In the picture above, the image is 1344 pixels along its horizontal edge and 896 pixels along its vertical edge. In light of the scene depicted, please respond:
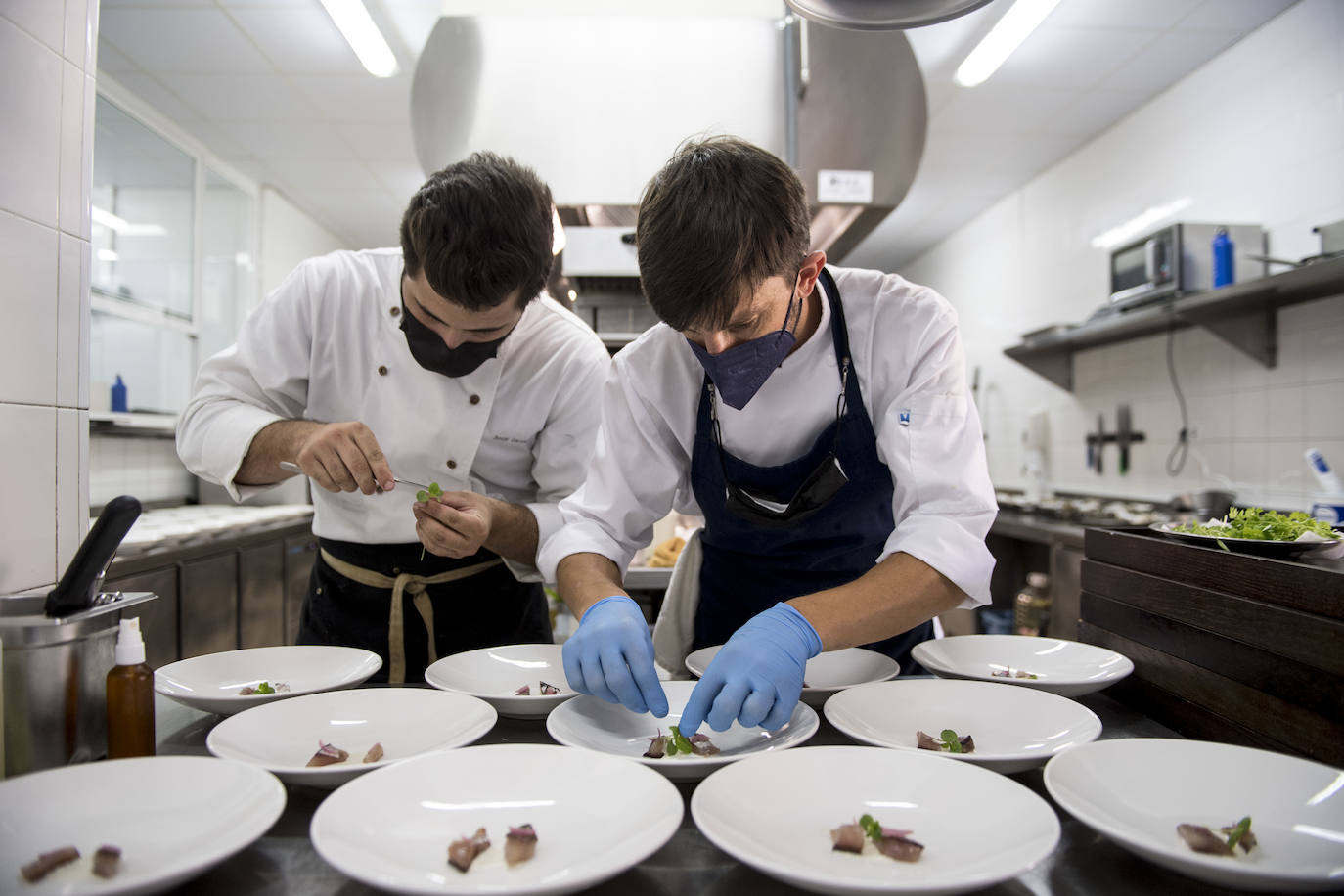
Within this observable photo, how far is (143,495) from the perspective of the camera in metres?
4.59

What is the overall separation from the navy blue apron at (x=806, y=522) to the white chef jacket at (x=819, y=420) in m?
0.03

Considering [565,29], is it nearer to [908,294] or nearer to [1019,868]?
[908,294]

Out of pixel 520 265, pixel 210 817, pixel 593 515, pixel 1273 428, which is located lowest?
pixel 210 817

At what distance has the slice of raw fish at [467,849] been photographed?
73 cm

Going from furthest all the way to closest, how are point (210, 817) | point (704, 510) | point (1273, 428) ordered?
1. point (1273, 428)
2. point (704, 510)
3. point (210, 817)

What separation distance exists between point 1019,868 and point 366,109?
479cm

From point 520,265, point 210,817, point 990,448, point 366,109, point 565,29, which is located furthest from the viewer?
point 990,448

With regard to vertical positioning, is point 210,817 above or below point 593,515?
below

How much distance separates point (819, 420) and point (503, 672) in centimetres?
74

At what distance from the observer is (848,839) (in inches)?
30.6

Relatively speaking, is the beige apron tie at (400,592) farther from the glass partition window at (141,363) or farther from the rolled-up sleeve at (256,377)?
the glass partition window at (141,363)

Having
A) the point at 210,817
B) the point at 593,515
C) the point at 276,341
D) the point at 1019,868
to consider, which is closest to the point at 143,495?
the point at 276,341

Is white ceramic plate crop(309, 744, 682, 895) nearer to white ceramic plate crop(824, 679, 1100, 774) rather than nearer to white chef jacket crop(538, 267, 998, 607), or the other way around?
white ceramic plate crop(824, 679, 1100, 774)

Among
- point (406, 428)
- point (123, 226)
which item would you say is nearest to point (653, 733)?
point (406, 428)
